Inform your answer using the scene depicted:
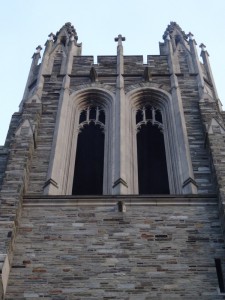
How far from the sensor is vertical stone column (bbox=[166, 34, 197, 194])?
18.2 m

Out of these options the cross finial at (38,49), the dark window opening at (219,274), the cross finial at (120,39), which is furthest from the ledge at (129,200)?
the cross finial at (38,49)

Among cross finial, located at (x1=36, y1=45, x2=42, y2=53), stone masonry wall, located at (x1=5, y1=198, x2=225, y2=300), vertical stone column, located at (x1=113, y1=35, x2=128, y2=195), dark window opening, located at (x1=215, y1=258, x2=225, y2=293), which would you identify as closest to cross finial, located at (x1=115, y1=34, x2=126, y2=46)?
vertical stone column, located at (x1=113, y1=35, x2=128, y2=195)

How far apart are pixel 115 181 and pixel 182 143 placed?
9.96ft

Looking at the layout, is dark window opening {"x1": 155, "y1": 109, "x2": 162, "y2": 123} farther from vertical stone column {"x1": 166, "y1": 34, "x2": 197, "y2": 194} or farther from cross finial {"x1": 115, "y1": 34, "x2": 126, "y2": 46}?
cross finial {"x1": 115, "y1": 34, "x2": 126, "y2": 46}

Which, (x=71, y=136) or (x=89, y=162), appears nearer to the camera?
(x=89, y=162)

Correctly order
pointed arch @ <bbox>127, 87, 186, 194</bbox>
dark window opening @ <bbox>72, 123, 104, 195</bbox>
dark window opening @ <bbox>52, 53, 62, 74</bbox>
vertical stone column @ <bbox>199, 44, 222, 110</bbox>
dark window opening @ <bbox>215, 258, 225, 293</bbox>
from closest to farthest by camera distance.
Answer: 1. dark window opening @ <bbox>215, 258, 225, 293</bbox>
2. pointed arch @ <bbox>127, 87, 186, 194</bbox>
3. dark window opening @ <bbox>72, 123, 104, 195</bbox>
4. vertical stone column @ <bbox>199, 44, 222, 110</bbox>
5. dark window opening @ <bbox>52, 53, 62, 74</bbox>

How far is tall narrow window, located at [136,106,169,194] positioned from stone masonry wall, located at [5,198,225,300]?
8.00 ft

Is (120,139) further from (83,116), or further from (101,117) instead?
(83,116)

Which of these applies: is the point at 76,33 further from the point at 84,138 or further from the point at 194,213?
the point at 194,213

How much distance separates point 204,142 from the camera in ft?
65.8

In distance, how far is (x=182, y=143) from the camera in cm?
2031

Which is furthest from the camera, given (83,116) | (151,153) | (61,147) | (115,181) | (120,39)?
(120,39)

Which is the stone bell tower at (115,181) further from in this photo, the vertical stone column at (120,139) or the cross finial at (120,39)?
the cross finial at (120,39)

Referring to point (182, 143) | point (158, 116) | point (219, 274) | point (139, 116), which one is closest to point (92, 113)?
point (139, 116)
